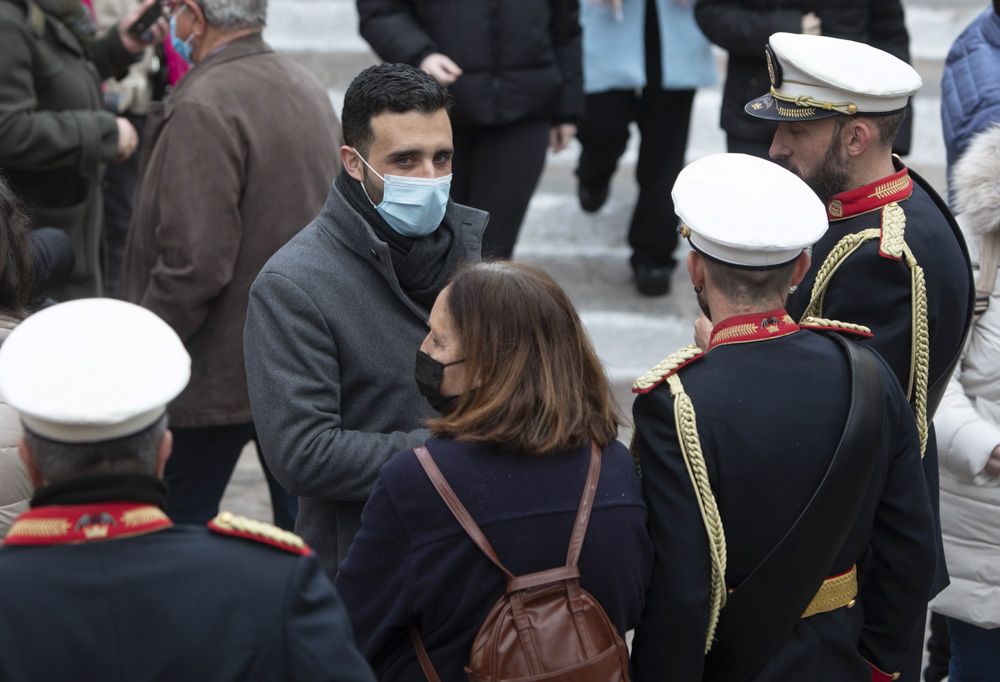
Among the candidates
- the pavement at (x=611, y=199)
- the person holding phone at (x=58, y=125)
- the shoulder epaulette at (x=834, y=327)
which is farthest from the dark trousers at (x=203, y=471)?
the shoulder epaulette at (x=834, y=327)

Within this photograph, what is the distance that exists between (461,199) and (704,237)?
307 centimetres

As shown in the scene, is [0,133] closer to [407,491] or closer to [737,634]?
[407,491]

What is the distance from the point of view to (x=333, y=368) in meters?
2.73

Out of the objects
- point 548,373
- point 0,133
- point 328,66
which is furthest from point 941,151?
point 548,373

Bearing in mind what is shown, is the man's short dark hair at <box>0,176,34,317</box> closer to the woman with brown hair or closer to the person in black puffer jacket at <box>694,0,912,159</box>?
the woman with brown hair

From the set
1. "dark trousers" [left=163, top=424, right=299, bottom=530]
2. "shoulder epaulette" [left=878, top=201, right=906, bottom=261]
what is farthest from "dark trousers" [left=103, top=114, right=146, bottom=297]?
"shoulder epaulette" [left=878, top=201, right=906, bottom=261]

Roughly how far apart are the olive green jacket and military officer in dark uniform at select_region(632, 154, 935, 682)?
255cm

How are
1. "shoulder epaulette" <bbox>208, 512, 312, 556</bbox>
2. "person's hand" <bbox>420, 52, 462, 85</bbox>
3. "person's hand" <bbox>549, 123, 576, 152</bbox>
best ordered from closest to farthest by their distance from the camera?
1. "shoulder epaulette" <bbox>208, 512, 312, 556</bbox>
2. "person's hand" <bbox>420, 52, 462, 85</bbox>
3. "person's hand" <bbox>549, 123, 576, 152</bbox>

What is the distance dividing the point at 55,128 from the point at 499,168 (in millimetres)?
1737

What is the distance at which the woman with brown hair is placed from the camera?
2.14m

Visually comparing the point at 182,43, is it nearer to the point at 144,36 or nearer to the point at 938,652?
the point at 144,36

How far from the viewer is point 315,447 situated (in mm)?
2664

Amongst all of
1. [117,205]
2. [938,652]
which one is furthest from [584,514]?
[117,205]

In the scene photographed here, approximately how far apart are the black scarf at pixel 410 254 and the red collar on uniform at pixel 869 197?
90 centimetres
